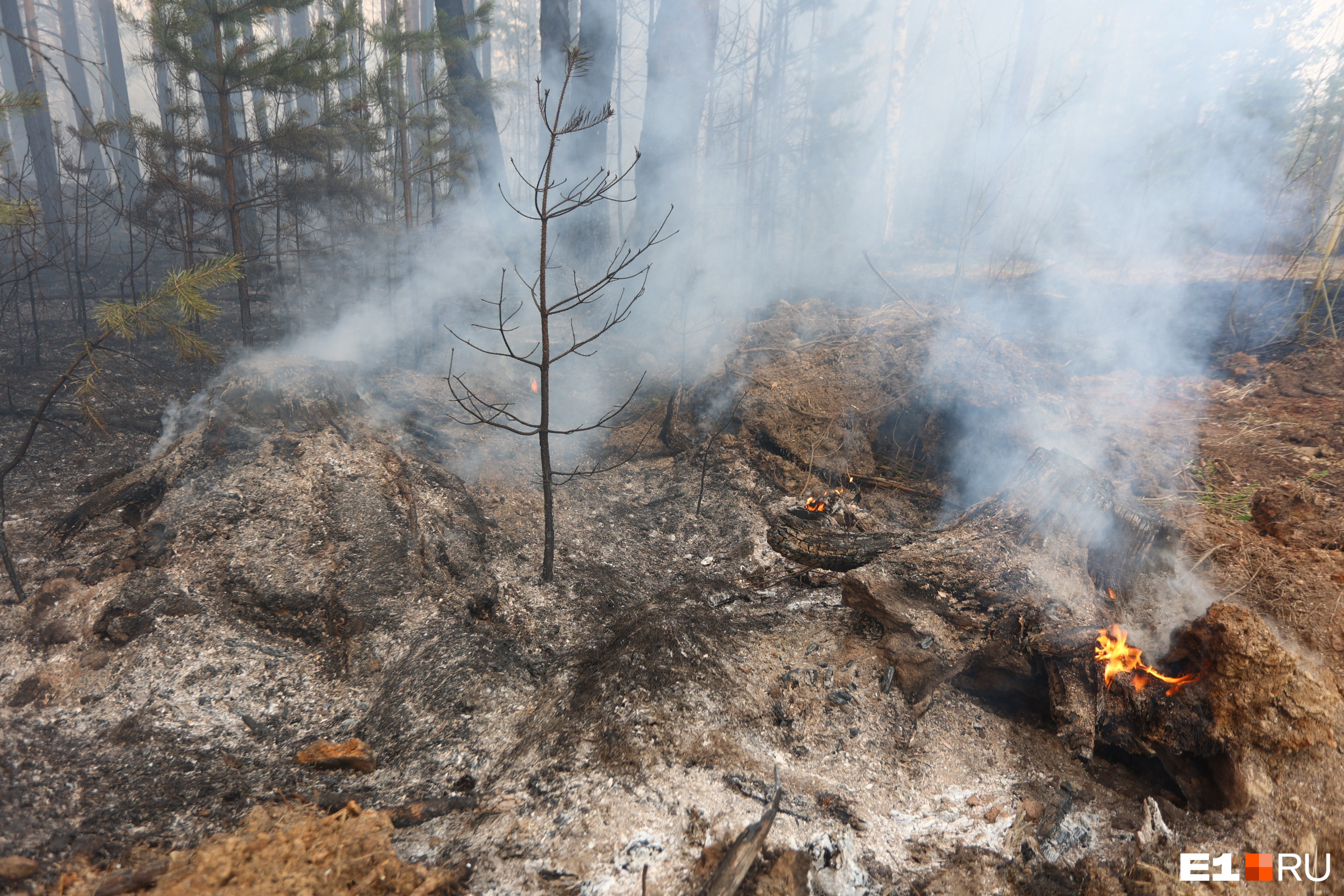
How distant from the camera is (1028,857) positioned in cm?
248

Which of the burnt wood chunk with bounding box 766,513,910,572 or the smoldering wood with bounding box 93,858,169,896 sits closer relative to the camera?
the smoldering wood with bounding box 93,858,169,896

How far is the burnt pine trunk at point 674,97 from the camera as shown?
33.7ft

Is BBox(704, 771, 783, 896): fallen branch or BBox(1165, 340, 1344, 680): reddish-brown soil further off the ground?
BBox(1165, 340, 1344, 680): reddish-brown soil

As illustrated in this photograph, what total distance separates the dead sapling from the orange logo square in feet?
11.1

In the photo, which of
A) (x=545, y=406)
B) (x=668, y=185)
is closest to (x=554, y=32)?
(x=668, y=185)

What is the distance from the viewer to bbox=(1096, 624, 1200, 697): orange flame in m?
3.04

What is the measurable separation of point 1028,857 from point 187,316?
17.3 ft

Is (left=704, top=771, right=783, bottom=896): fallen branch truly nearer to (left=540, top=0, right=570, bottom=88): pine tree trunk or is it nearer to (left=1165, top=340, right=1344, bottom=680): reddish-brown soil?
(left=1165, top=340, right=1344, bottom=680): reddish-brown soil

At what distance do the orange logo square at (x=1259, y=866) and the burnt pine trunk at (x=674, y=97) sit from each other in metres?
10.7

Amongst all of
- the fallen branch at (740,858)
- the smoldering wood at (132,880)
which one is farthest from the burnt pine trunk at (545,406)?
the smoldering wood at (132,880)

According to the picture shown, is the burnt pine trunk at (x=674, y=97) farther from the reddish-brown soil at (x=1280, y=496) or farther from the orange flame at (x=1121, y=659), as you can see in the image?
the orange flame at (x=1121, y=659)

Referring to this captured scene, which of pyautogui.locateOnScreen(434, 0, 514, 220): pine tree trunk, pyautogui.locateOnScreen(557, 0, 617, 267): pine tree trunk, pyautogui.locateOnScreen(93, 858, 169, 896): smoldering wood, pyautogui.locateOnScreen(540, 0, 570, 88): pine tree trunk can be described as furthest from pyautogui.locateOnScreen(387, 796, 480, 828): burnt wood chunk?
pyautogui.locateOnScreen(540, 0, 570, 88): pine tree trunk

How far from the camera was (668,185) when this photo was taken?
11.0 meters

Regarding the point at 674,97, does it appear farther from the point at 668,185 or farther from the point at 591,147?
the point at 591,147
